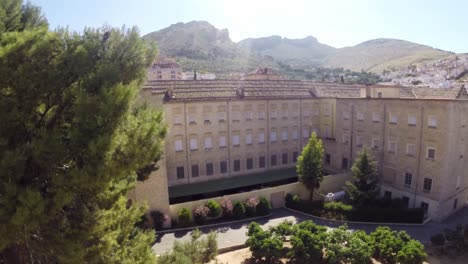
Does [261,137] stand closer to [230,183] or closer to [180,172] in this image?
[230,183]

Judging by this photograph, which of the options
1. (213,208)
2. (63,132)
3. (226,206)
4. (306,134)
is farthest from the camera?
(306,134)

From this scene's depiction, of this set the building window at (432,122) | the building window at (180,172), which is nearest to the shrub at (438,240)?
the building window at (432,122)

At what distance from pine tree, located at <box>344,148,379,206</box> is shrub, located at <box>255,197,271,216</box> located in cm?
821

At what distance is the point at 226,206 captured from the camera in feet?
90.1

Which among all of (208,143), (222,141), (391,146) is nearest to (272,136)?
(222,141)

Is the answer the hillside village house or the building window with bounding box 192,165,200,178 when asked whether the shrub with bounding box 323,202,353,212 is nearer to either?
the building window with bounding box 192,165,200,178

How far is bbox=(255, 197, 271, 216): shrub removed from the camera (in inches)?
1136

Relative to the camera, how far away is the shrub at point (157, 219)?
2491 centimetres

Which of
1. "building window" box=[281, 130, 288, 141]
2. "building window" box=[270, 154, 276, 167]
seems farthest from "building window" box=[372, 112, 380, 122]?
"building window" box=[270, 154, 276, 167]

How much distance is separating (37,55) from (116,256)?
718cm

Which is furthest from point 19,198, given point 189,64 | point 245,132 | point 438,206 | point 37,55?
point 189,64

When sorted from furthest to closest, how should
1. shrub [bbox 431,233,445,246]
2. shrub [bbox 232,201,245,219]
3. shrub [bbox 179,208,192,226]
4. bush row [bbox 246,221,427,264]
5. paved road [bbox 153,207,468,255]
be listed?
shrub [bbox 232,201,245,219] < shrub [bbox 179,208,192,226] < paved road [bbox 153,207,468,255] < shrub [bbox 431,233,445,246] < bush row [bbox 246,221,427,264]

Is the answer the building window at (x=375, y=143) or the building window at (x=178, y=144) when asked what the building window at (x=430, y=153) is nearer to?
the building window at (x=375, y=143)

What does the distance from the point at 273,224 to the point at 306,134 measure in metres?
16.7
